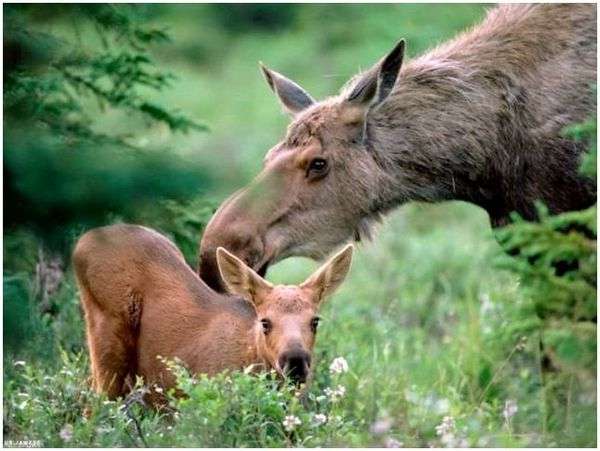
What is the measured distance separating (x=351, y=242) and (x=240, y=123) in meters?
6.53

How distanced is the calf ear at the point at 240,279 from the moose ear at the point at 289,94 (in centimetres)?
113

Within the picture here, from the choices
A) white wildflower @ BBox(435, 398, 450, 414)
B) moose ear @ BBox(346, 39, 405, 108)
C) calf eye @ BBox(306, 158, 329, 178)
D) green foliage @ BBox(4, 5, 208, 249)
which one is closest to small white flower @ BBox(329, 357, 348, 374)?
white wildflower @ BBox(435, 398, 450, 414)

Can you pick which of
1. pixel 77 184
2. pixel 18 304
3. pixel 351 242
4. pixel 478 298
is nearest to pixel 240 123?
pixel 478 298

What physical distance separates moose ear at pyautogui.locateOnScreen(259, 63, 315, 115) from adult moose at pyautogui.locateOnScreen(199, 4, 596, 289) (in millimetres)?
221

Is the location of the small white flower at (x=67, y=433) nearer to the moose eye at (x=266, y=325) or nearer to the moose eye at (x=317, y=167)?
the moose eye at (x=266, y=325)

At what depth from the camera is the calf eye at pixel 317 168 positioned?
685 centimetres

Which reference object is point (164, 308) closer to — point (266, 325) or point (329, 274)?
point (266, 325)

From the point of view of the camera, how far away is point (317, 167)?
270 inches

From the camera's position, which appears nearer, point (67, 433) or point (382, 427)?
point (67, 433)

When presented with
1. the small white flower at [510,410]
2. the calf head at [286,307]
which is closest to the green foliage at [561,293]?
the small white flower at [510,410]

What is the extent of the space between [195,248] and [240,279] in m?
1.64

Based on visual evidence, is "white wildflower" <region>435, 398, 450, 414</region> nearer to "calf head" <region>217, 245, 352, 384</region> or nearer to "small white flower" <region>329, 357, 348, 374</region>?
"small white flower" <region>329, 357, 348, 374</region>

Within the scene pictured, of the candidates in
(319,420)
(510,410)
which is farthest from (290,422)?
(510,410)

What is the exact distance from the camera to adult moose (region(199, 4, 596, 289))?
676 cm
